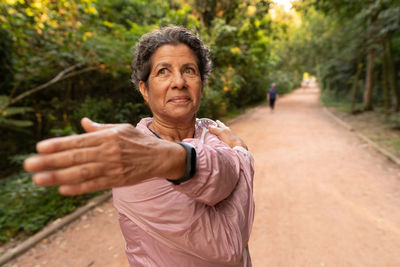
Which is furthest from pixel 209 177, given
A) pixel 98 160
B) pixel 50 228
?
pixel 50 228

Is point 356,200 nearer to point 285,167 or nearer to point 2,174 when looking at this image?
point 285,167

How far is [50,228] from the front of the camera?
3.44 meters

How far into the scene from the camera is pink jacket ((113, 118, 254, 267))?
85cm

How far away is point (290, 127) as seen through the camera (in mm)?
10305

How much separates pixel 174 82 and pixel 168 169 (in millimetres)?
713

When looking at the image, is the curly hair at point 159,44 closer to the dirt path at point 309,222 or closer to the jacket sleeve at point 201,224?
the jacket sleeve at point 201,224

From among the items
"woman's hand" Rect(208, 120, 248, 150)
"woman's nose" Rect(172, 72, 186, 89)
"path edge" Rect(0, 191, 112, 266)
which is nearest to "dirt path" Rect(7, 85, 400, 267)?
"path edge" Rect(0, 191, 112, 266)

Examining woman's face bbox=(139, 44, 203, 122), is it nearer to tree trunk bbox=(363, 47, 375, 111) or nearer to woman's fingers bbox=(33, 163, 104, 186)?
woman's fingers bbox=(33, 163, 104, 186)

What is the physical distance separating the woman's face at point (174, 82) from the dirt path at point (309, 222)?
250 cm

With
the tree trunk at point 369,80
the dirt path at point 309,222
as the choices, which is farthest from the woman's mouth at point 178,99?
the tree trunk at point 369,80

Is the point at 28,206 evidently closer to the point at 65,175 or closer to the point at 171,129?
the point at 171,129

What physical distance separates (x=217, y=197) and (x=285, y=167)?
17.7 feet

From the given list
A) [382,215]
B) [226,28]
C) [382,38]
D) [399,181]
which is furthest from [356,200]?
[382,38]

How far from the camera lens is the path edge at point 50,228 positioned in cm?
297
